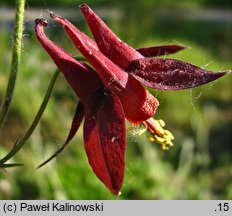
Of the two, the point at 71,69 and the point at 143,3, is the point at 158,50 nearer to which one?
the point at 71,69

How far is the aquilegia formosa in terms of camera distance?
1340 millimetres

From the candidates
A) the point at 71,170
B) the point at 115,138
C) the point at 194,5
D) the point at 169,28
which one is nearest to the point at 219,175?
the point at 71,170

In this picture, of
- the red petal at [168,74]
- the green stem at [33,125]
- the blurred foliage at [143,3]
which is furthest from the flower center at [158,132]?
the blurred foliage at [143,3]

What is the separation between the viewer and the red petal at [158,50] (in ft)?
4.80

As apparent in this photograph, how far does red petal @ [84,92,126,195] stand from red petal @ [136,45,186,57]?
→ 143mm

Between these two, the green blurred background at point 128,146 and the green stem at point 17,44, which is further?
the green blurred background at point 128,146

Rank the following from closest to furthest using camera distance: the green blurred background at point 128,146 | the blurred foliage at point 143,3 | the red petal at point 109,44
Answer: the red petal at point 109,44 < the green blurred background at point 128,146 < the blurred foliage at point 143,3

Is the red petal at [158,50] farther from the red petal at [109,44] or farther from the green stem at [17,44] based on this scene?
the green stem at [17,44]

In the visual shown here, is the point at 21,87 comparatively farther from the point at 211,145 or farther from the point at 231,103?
the point at 231,103

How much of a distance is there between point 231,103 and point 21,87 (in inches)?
119
